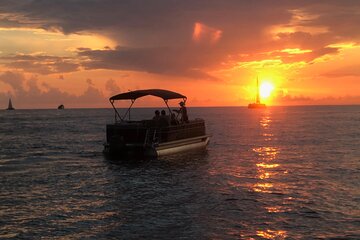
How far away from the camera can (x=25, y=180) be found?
22891mm

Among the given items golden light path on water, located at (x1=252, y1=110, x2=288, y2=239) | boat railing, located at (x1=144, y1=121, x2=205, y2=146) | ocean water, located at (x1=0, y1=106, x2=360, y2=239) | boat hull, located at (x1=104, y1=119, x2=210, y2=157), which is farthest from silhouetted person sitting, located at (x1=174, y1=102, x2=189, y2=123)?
golden light path on water, located at (x1=252, y1=110, x2=288, y2=239)

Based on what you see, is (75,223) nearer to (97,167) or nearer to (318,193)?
(318,193)

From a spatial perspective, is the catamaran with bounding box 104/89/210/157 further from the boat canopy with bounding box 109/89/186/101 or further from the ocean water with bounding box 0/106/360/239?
the ocean water with bounding box 0/106/360/239

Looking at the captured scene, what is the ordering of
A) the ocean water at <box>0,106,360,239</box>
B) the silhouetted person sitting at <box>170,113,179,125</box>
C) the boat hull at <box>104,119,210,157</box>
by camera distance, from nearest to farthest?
the ocean water at <box>0,106,360,239</box>
the boat hull at <box>104,119,210,157</box>
the silhouetted person sitting at <box>170,113,179,125</box>

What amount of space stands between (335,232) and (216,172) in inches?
508

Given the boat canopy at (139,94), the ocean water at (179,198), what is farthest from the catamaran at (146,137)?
the ocean water at (179,198)

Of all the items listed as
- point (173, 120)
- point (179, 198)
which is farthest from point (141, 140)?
point (179, 198)

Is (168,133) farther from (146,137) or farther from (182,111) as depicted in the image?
(182,111)

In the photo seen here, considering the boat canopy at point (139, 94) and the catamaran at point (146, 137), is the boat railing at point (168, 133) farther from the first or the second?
the boat canopy at point (139, 94)

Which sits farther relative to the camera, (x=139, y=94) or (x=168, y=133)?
(x=139, y=94)

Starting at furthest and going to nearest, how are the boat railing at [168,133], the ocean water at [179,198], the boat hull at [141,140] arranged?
the boat railing at [168,133] < the boat hull at [141,140] < the ocean water at [179,198]

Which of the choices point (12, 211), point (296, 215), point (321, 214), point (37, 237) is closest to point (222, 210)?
point (296, 215)

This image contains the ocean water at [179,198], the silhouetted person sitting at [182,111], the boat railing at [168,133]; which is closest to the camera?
the ocean water at [179,198]

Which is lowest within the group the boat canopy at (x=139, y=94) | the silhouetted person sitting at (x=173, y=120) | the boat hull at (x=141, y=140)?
the boat hull at (x=141, y=140)
